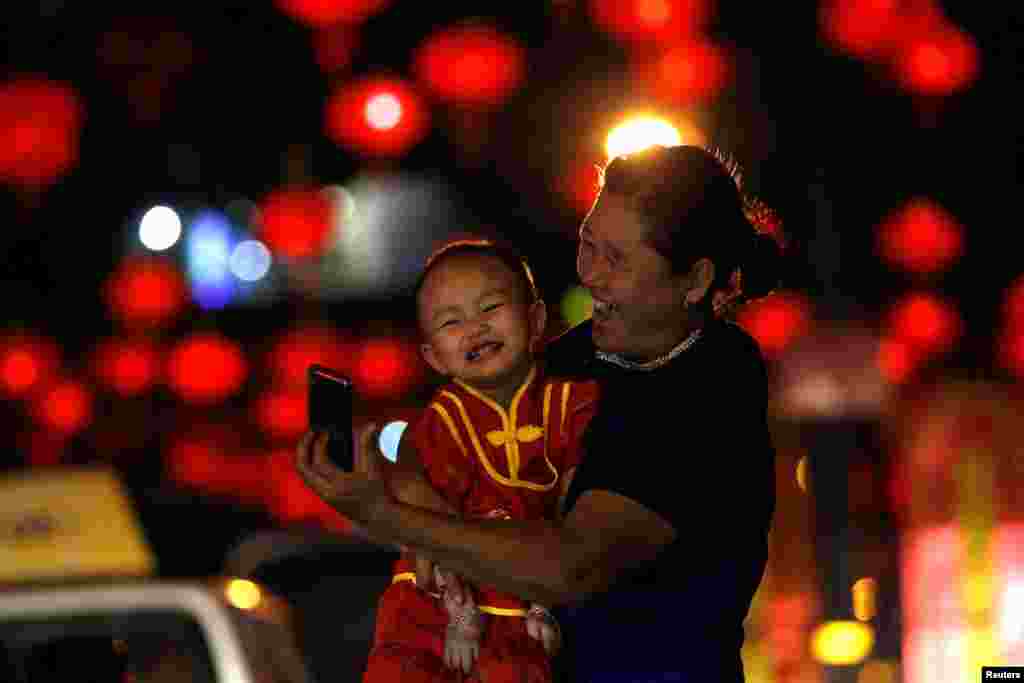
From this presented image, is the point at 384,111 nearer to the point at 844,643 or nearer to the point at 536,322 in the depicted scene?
the point at 844,643

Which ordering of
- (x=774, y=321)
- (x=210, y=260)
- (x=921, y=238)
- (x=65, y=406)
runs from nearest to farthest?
1. (x=774, y=321)
2. (x=65, y=406)
3. (x=921, y=238)
4. (x=210, y=260)

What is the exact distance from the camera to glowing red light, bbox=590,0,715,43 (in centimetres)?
1773

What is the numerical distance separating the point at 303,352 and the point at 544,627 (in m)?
25.7

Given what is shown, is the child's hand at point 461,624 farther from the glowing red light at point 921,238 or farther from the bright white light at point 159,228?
the bright white light at point 159,228

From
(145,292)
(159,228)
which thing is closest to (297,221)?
(159,228)

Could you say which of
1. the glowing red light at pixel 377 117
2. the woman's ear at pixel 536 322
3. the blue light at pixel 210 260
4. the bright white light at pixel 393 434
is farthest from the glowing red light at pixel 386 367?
the woman's ear at pixel 536 322

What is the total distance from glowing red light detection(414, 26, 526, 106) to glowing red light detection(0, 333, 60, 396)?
219 inches

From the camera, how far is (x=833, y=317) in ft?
29.6

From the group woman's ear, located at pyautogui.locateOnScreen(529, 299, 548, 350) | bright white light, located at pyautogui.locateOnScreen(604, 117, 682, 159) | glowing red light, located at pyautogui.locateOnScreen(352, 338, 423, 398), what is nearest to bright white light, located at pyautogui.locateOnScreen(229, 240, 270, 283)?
glowing red light, located at pyautogui.locateOnScreen(352, 338, 423, 398)

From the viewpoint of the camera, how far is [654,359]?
3500 millimetres

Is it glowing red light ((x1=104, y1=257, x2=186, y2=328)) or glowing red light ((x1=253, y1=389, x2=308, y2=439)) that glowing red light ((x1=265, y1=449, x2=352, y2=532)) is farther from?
glowing red light ((x1=104, y1=257, x2=186, y2=328))

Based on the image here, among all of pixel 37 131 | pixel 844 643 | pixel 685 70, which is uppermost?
pixel 37 131

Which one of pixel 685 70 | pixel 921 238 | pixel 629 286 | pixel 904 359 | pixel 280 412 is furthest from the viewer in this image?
pixel 921 238

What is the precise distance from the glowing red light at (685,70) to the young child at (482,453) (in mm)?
12507
